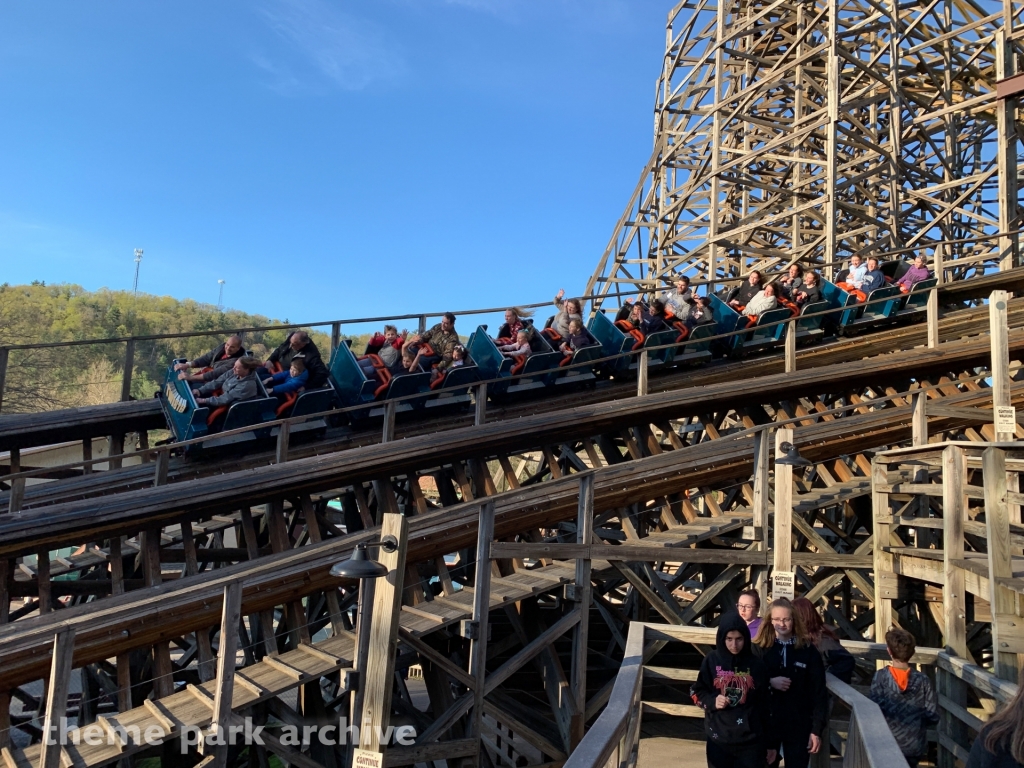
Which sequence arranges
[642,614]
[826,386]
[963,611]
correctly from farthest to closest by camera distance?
[826,386]
[642,614]
[963,611]

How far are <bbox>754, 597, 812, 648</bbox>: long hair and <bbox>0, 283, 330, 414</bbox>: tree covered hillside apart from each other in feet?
23.7

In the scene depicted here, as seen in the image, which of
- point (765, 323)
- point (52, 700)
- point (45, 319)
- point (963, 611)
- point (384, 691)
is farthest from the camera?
point (45, 319)

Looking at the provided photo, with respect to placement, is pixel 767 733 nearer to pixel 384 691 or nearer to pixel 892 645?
pixel 892 645

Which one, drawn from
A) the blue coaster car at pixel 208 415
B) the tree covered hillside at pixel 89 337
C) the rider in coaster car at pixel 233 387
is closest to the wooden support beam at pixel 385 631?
the blue coaster car at pixel 208 415

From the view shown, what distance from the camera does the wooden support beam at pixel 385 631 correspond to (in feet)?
14.6

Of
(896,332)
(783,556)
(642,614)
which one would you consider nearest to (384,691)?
(783,556)

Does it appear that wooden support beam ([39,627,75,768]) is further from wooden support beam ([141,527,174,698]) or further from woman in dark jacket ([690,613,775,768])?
woman in dark jacket ([690,613,775,768])

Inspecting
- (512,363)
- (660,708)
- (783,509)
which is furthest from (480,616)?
(512,363)

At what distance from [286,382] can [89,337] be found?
114 feet

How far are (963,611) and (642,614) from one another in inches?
161

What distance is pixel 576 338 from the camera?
10.8 m

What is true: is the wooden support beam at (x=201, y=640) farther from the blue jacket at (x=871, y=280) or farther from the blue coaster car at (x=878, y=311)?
the blue jacket at (x=871, y=280)

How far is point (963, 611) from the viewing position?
5371mm

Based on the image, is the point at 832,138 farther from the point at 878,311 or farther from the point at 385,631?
the point at 385,631
